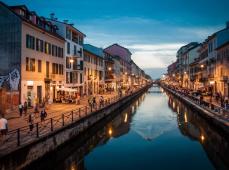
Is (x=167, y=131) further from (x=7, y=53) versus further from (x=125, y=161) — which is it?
(x=7, y=53)

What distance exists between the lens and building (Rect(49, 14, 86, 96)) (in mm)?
52531

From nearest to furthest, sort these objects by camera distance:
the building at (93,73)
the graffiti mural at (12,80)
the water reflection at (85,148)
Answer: the water reflection at (85,148)
the graffiti mural at (12,80)
the building at (93,73)

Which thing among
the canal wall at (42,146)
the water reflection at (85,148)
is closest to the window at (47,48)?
the water reflection at (85,148)

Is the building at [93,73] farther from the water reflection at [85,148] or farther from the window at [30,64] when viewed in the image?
the water reflection at [85,148]

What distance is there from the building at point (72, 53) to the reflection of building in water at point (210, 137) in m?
19.7

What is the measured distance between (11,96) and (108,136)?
11.4 m

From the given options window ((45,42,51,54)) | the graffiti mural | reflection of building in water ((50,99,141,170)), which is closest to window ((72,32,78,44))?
window ((45,42,51,54))

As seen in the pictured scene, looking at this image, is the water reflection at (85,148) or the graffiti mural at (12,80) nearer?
the water reflection at (85,148)

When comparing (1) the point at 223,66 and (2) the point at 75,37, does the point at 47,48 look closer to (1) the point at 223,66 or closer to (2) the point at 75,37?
(2) the point at 75,37

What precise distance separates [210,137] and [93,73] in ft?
156

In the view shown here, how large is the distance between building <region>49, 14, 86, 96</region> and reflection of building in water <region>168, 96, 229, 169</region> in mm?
19713

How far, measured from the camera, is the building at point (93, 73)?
68.7 meters

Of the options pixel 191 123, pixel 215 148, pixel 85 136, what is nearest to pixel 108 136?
pixel 85 136

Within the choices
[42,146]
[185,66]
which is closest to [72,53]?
[42,146]
